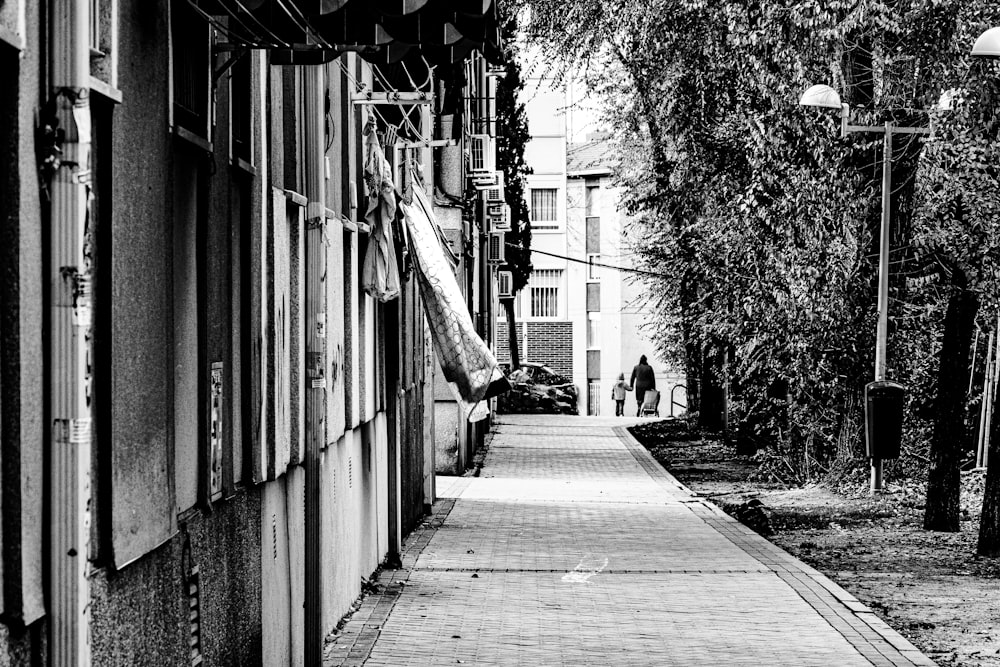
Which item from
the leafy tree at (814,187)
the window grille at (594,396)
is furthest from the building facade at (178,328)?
the window grille at (594,396)

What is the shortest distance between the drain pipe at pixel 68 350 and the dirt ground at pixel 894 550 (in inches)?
266

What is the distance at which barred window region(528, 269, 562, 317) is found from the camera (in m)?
71.1

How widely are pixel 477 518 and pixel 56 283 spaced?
48.2 feet

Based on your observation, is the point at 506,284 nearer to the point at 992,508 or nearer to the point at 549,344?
the point at 549,344

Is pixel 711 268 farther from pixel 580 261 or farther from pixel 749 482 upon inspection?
pixel 580 261

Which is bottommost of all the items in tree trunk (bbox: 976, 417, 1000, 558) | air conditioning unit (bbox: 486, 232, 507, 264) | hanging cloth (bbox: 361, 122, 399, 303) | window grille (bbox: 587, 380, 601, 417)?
window grille (bbox: 587, 380, 601, 417)

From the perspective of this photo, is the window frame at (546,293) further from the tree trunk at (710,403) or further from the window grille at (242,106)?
the window grille at (242,106)

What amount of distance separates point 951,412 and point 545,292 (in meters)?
55.0

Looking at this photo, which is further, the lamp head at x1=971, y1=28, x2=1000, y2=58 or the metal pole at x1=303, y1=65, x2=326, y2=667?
the lamp head at x1=971, y1=28, x2=1000, y2=58

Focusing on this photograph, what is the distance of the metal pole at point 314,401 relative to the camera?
823 cm

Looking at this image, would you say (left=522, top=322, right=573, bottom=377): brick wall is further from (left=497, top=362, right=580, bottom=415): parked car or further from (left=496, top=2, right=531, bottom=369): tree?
(left=497, top=362, right=580, bottom=415): parked car

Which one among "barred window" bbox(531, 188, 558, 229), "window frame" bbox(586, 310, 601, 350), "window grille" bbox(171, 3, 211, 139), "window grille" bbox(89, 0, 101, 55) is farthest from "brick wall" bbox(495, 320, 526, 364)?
"window grille" bbox(89, 0, 101, 55)

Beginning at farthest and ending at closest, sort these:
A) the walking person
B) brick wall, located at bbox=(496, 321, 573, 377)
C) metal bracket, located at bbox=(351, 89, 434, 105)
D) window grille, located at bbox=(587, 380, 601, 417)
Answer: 1. brick wall, located at bbox=(496, 321, 573, 377)
2. window grille, located at bbox=(587, 380, 601, 417)
3. the walking person
4. metal bracket, located at bbox=(351, 89, 434, 105)

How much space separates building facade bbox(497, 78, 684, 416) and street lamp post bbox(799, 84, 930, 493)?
4798cm
